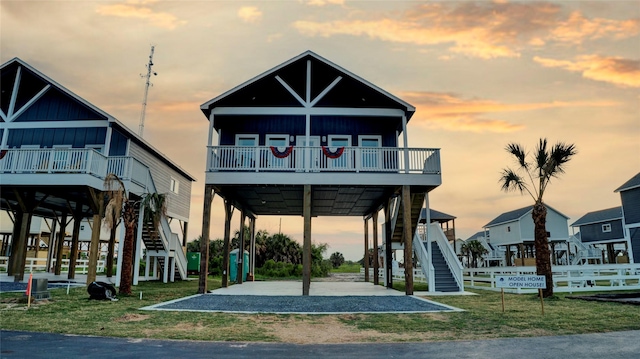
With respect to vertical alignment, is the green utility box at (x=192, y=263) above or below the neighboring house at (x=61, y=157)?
below

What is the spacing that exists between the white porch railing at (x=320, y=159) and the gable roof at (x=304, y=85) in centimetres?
223

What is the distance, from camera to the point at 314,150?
16.5 metres

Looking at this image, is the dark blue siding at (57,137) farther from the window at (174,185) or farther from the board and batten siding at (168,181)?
the window at (174,185)

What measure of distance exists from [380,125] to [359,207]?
5.64 m

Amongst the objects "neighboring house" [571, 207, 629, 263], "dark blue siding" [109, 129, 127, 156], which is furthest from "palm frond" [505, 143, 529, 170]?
"neighboring house" [571, 207, 629, 263]

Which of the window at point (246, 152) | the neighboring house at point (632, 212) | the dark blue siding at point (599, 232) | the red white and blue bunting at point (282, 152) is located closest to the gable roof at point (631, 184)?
the neighboring house at point (632, 212)

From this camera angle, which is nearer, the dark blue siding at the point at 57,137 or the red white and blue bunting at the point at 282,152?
the red white and blue bunting at the point at 282,152

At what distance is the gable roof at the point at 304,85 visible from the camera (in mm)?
16802

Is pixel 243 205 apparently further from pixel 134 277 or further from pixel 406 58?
pixel 406 58

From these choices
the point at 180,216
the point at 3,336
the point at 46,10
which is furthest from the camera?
the point at 180,216

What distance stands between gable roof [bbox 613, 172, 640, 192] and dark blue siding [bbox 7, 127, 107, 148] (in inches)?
1501

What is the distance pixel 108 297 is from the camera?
12.4m

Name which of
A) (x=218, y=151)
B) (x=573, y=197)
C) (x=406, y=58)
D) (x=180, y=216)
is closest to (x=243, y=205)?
(x=218, y=151)

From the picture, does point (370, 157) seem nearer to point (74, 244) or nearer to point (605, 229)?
point (74, 244)
